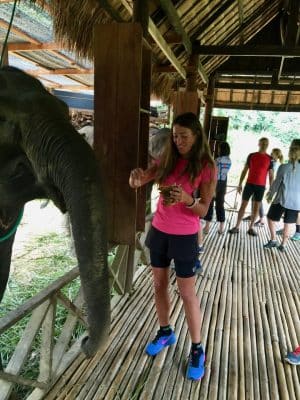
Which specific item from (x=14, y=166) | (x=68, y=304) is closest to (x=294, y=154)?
(x=68, y=304)

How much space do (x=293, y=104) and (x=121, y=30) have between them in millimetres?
9444

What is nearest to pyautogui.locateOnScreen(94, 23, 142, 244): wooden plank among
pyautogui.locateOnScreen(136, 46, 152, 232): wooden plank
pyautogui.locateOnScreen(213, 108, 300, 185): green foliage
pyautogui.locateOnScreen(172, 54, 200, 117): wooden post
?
pyautogui.locateOnScreen(136, 46, 152, 232): wooden plank

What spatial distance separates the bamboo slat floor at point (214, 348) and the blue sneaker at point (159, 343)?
0.05 metres

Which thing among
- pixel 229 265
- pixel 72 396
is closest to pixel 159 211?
Answer: pixel 72 396

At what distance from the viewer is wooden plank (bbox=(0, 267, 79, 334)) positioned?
178 centimetres

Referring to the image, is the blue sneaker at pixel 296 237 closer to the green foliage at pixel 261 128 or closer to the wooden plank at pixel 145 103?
the wooden plank at pixel 145 103

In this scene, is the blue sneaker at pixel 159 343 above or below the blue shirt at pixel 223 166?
below

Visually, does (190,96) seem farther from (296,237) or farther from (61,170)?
(61,170)

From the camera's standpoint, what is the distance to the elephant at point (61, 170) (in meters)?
0.91

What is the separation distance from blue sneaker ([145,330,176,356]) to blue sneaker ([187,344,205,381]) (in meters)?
0.30

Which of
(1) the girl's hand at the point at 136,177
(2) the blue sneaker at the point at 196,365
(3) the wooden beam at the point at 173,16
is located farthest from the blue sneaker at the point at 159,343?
(3) the wooden beam at the point at 173,16

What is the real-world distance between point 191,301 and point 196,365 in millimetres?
539

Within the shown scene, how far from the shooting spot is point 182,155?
229cm

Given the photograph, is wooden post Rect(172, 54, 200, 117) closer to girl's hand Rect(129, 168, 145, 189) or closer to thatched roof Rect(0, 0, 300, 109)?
thatched roof Rect(0, 0, 300, 109)
